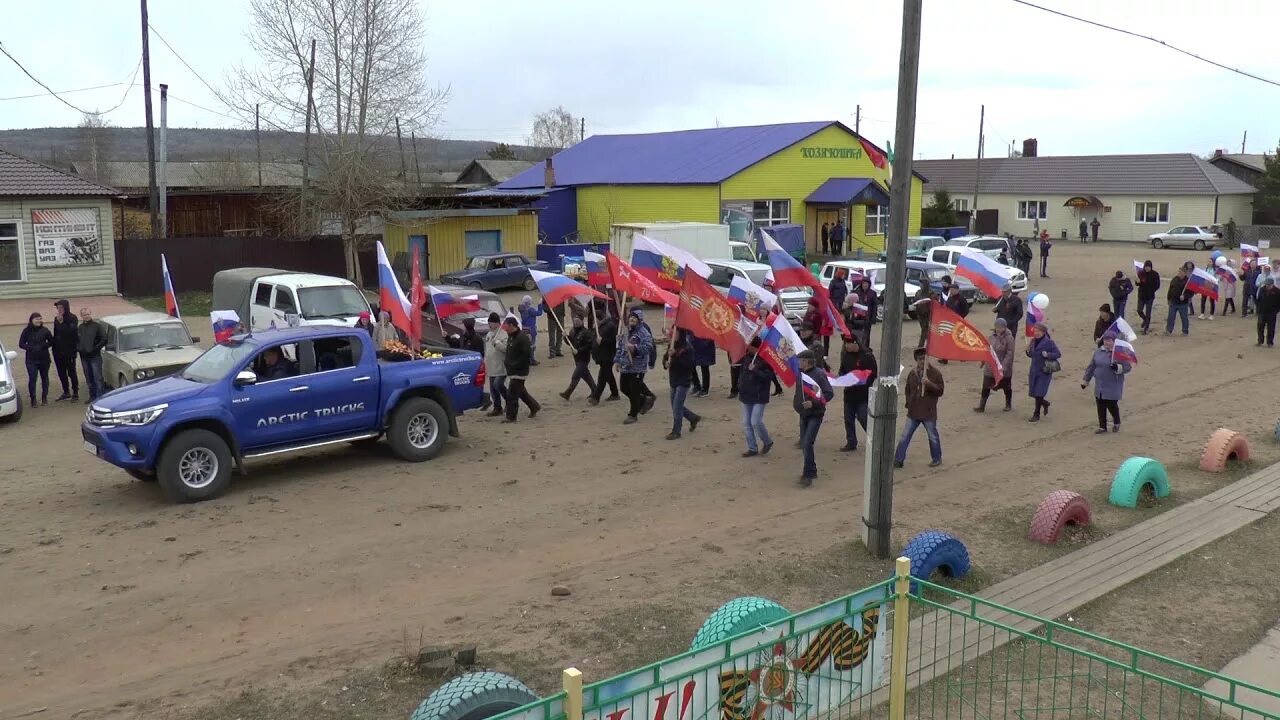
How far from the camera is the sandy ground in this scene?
7.88 metres

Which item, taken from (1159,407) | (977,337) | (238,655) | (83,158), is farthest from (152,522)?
(83,158)

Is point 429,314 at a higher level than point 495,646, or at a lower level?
higher

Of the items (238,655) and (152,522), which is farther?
(152,522)

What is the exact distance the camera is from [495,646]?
7812 millimetres

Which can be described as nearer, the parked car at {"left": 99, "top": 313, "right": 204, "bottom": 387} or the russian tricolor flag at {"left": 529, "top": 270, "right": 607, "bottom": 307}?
the parked car at {"left": 99, "top": 313, "right": 204, "bottom": 387}

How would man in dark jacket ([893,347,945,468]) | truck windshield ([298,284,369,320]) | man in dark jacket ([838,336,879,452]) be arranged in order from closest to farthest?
1. man in dark jacket ([893,347,945,468])
2. man in dark jacket ([838,336,879,452])
3. truck windshield ([298,284,369,320])

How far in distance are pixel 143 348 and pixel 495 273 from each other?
1580cm

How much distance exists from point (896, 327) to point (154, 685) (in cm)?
656

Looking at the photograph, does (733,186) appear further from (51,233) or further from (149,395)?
(149,395)

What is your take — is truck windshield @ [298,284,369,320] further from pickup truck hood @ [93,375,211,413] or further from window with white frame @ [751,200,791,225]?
window with white frame @ [751,200,791,225]

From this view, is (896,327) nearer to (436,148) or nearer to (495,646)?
(495,646)

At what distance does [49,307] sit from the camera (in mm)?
28141

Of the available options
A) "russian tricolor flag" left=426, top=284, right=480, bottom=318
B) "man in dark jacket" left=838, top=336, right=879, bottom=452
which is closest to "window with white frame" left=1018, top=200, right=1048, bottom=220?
"russian tricolor flag" left=426, top=284, right=480, bottom=318

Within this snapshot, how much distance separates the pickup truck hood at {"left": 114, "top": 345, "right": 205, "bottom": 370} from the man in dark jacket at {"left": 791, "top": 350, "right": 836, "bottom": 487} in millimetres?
10015
